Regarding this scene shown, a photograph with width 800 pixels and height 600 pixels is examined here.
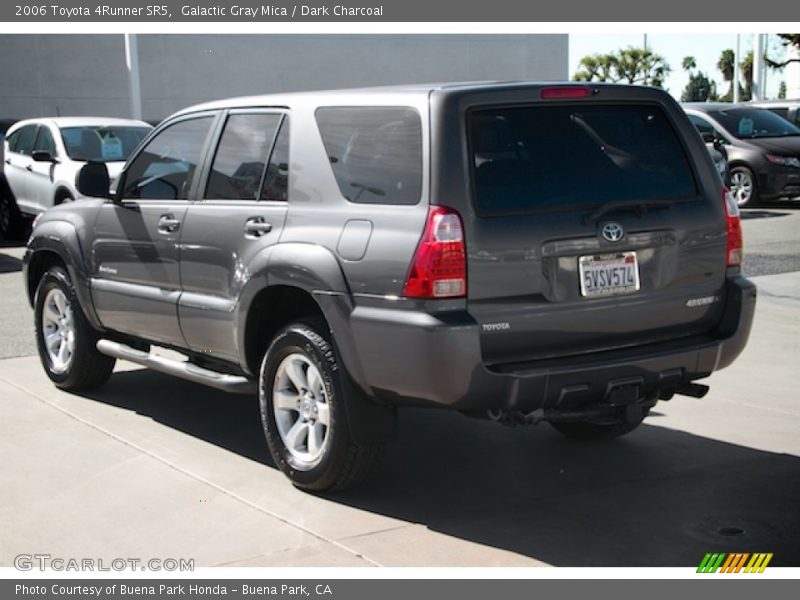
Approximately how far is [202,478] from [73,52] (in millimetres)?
26172

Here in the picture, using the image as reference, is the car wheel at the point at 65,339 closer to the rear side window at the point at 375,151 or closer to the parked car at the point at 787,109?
the rear side window at the point at 375,151

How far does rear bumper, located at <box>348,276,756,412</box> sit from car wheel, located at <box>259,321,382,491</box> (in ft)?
0.82

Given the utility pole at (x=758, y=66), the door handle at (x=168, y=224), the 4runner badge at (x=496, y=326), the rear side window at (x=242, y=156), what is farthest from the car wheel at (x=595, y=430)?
the utility pole at (x=758, y=66)

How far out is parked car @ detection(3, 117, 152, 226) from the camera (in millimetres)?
15352

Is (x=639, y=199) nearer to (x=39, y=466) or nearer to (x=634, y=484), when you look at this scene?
(x=634, y=484)

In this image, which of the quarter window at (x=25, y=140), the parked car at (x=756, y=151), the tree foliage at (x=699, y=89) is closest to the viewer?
the quarter window at (x=25, y=140)

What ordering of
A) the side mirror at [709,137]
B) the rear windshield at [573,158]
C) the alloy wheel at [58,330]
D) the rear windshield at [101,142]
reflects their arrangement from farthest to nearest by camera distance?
1. the side mirror at [709,137]
2. the rear windshield at [101,142]
3. the alloy wheel at [58,330]
4. the rear windshield at [573,158]

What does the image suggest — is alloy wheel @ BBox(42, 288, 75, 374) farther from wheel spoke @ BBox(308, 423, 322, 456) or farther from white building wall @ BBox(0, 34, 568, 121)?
white building wall @ BBox(0, 34, 568, 121)

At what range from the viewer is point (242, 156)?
20.5 ft

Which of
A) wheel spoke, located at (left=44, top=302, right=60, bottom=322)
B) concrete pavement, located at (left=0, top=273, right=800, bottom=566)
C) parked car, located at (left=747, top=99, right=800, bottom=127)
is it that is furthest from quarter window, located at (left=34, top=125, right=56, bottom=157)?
parked car, located at (left=747, top=99, right=800, bottom=127)

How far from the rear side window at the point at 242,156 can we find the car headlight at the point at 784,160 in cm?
1471

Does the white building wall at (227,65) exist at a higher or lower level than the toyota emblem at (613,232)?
higher

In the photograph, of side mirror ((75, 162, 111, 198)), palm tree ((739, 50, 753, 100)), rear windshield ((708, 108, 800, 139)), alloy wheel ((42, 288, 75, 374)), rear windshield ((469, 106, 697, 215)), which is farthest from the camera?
palm tree ((739, 50, 753, 100))

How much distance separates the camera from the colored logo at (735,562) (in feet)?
15.2
